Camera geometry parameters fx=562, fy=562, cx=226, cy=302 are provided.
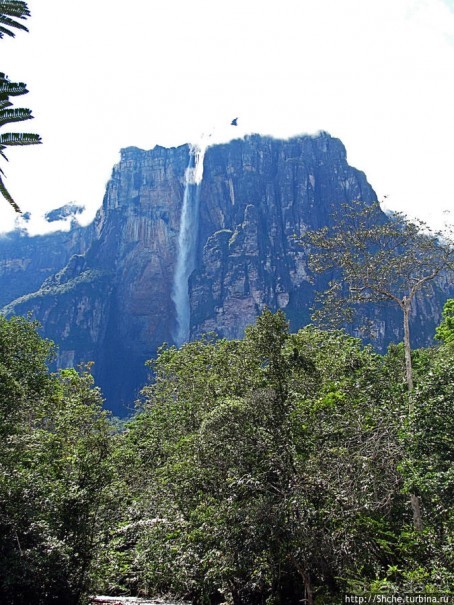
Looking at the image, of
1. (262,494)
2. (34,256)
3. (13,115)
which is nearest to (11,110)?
(13,115)

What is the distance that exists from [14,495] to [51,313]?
122847 mm

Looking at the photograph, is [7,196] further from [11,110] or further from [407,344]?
[407,344]

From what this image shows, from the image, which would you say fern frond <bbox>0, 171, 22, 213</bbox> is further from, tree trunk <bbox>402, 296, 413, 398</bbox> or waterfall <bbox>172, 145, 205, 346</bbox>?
waterfall <bbox>172, 145, 205, 346</bbox>

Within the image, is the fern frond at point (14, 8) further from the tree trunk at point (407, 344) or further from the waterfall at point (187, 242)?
the waterfall at point (187, 242)

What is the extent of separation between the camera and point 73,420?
15.5 meters

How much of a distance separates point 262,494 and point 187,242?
120 meters

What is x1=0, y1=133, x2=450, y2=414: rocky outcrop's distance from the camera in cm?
11981

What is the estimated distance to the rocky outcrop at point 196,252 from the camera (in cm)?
11981

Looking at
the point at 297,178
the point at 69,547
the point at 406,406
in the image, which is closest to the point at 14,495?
the point at 69,547

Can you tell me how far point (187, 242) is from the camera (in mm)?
130625

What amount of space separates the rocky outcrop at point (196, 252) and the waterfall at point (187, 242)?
129cm

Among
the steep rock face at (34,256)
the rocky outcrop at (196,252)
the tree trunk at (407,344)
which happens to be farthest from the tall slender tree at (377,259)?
the steep rock face at (34,256)

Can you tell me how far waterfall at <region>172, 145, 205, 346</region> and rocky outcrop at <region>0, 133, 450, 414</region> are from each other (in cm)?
129

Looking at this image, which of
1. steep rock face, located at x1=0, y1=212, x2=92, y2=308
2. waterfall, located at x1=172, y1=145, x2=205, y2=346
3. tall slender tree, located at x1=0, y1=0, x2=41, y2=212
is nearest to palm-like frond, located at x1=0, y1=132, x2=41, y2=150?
tall slender tree, located at x1=0, y1=0, x2=41, y2=212
